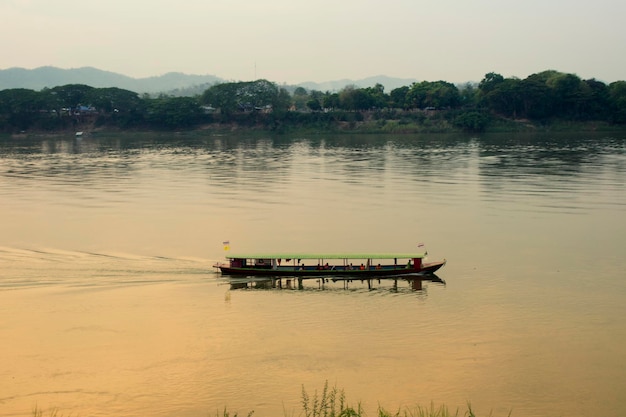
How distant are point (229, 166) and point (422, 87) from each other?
59.7m

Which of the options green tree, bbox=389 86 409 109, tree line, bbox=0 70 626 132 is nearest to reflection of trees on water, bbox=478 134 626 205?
tree line, bbox=0 70 626 132

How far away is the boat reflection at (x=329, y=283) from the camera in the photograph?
3111 centimetres

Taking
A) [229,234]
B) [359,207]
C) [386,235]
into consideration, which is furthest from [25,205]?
[386,235]

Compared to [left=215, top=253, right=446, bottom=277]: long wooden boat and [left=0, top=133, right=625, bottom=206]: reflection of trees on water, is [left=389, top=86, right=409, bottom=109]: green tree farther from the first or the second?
[left=215, top=253, right=446, bottom=277]: long wooden boat

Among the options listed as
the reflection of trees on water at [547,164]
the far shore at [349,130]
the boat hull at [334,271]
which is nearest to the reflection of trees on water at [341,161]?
the reflection of trees on water at [547,164]

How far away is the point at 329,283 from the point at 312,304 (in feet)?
9.43

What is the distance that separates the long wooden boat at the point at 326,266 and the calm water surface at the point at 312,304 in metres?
0.72

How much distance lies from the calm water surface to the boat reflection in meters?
0.26

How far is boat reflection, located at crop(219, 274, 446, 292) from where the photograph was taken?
31109 mm

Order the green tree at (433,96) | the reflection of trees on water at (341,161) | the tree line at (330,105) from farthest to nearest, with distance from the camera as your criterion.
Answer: the green tree at (433,96) < the tree line at (330,105) < the reflection of trees on water at (341,161)

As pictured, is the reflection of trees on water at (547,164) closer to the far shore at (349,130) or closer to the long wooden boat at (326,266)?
the far shore at (349,130)

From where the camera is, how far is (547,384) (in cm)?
2170

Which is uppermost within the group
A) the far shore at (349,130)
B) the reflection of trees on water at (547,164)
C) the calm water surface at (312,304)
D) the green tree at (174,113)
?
the green tree at (174,113)

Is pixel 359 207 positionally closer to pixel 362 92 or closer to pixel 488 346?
pixel 488 346
